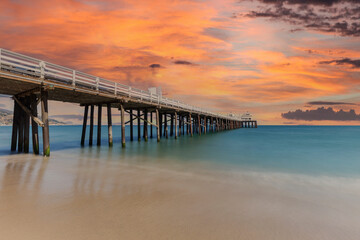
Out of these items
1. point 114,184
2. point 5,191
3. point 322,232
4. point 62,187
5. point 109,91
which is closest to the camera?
point 322,232

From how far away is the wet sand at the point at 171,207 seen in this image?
142 inches

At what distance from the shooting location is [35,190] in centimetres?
565

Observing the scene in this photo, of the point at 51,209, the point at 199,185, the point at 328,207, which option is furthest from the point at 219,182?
the point at 51,209

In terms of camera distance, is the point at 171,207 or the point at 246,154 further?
the point at 246,154

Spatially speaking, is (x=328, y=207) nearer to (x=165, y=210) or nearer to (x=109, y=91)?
(x=165, y=210)

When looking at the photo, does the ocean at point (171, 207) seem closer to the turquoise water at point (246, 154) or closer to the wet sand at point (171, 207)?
the wet sand at point (171, 207)

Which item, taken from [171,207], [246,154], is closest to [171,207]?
[171,207]

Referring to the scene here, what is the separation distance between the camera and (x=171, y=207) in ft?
15.6

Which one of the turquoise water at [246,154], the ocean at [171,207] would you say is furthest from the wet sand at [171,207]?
the turquoise water at [246,154]

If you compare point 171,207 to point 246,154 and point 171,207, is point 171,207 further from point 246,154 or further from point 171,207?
point 246,154

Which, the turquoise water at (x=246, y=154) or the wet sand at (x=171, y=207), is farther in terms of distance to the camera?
the turquoise water at (x=246, y=154)

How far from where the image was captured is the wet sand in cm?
360

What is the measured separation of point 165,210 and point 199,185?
7.64 feet

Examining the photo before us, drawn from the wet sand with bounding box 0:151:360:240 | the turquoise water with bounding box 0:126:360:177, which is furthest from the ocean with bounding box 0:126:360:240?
the turquoise water with bounding box 0:126:360:177
